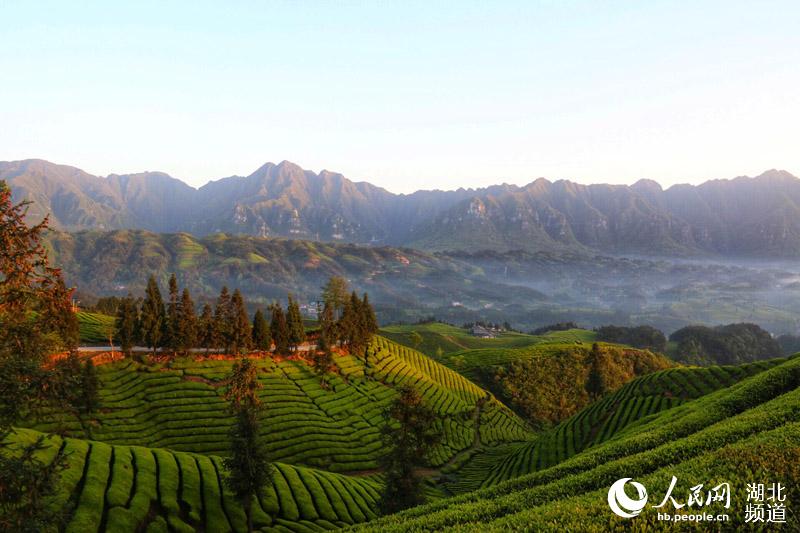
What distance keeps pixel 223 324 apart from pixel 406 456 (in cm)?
6361

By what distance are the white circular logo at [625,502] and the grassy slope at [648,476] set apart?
1.53 feet

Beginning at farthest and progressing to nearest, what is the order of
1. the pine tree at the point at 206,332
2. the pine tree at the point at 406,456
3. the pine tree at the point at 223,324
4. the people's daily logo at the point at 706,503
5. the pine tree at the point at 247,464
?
the pine tree at the point at 223,324 → the pine tree at the point at 206,332 → the pine tree at the point at 406,456 → the pine tree at the point at 247,464 → the people's daily logo at the point at 706,503

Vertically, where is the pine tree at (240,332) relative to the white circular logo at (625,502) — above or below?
below

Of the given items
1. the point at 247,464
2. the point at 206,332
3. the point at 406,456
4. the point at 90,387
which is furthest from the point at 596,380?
the point at 90,387

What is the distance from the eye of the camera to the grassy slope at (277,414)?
66.9 m

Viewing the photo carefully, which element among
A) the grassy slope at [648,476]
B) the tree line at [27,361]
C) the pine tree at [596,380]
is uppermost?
the tree line at [27,361]

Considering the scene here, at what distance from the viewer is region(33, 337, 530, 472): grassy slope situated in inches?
2635

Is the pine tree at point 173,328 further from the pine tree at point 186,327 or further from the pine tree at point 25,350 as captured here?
the pine tree at point 25,350

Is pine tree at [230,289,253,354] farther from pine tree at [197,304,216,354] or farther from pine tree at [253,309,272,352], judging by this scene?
pine tree at [197,304,216,354]

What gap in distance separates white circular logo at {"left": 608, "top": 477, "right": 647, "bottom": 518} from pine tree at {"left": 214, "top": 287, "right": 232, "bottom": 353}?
89379 millimetres

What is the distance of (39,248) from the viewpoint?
15711 mm

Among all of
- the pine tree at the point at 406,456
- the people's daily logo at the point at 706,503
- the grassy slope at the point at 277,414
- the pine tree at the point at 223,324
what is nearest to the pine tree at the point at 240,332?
the pine tree at the point at 223,324

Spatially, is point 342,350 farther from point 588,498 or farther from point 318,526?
point 588,498

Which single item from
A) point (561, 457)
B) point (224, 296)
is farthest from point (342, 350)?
point (561, 457)
